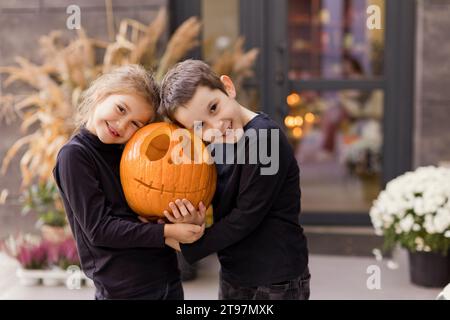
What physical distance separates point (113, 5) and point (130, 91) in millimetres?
2558

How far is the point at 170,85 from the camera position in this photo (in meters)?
1.73

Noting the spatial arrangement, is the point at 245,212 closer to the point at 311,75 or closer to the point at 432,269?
the point at 432,269

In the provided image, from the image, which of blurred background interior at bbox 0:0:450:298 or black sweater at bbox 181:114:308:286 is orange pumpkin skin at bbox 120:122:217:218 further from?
blurred background interior at bbox 0:0:450:298

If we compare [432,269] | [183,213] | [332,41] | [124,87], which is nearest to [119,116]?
[124,87]

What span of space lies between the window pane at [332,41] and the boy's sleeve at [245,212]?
2975 millimetres

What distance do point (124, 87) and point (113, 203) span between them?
0.31 meters

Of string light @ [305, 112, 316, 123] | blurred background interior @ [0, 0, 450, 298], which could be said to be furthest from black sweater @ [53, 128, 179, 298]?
string light @ [305, 112, 316, 123]

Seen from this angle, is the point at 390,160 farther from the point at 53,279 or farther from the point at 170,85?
the point at 170,85

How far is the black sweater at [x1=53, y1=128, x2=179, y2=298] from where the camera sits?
173 cm

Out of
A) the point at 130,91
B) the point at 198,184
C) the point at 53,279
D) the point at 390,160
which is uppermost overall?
the point at 130,91

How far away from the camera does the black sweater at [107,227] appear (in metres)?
1.73

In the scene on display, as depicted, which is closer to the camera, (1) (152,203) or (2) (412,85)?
(1) (152,203)
